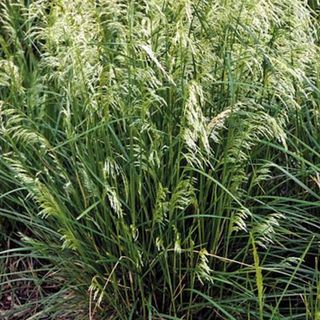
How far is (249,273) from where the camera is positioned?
2.42m

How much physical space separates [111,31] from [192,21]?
34 centimetres

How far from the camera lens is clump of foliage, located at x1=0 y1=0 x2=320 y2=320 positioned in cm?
217

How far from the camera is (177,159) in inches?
85.7

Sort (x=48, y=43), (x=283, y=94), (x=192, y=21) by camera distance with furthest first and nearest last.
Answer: (x=48, y=43) → (x=283, y=94) → (x=192, y=21)

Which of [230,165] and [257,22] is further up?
[257,22]

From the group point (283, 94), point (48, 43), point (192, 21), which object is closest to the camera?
point (192, 21)

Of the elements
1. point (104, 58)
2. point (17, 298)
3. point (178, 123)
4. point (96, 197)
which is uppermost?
point (104, 58)

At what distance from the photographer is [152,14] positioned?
218cm

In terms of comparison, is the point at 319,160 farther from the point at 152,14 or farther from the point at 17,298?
the point at 17,298

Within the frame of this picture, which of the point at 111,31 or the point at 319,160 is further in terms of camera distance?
the point at 319,160

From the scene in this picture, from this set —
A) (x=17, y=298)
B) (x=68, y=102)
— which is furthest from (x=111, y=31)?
(x=17, y=298)

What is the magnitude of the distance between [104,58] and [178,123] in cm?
33

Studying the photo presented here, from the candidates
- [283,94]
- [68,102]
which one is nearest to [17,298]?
[68,102]

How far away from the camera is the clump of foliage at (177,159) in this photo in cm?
217
